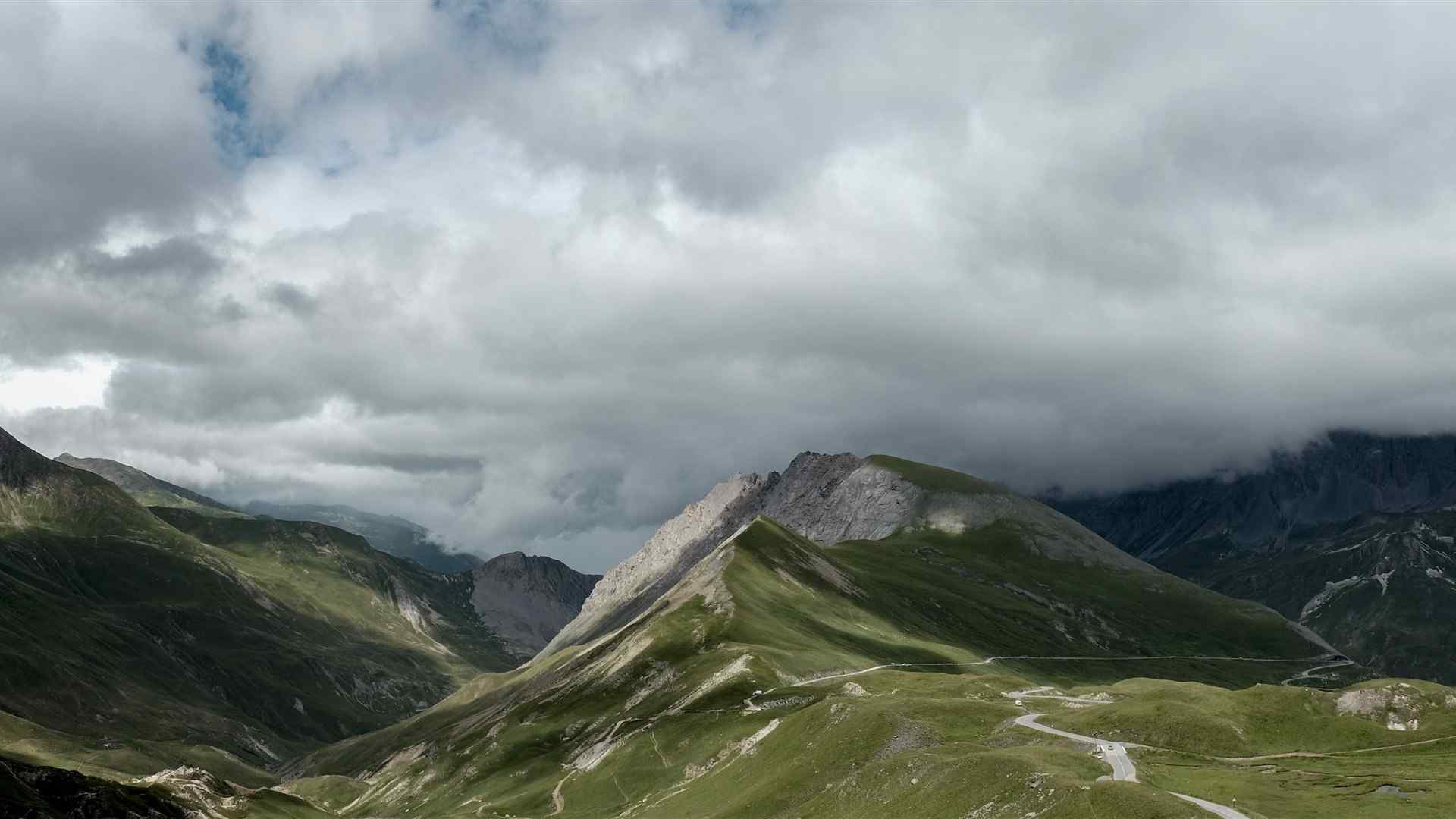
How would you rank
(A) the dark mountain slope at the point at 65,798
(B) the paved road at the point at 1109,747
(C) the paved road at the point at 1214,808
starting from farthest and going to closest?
(B) the paved road at the point at 1109,747 → (A) the dark mountain slope at the point at 65,798 → (C) the paved road at the point at 1214,808

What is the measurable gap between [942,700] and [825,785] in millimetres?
28761

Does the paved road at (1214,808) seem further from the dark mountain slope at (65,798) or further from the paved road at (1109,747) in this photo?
the dark mountain slope at (65,798)

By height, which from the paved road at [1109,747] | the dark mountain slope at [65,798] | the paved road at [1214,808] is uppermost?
the dark mountain slope at [65,798]

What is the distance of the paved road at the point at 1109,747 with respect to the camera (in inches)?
4555

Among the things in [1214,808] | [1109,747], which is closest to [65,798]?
[1214,808]

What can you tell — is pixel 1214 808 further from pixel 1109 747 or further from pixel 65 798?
pixel 65 798

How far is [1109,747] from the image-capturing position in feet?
437

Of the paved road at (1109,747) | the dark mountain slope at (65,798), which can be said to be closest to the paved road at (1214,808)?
the paved road at (1109,747)

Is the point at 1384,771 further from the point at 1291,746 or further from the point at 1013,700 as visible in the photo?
the point at 1013,700

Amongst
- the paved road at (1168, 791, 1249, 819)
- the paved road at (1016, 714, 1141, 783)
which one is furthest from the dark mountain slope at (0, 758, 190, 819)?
the paved road at (1168, 791, 1249, 819)

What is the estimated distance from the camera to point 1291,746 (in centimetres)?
13850

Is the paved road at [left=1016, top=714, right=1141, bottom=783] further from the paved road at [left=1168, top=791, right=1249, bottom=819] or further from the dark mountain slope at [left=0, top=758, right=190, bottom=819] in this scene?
the dark mountain slope at [left=0, top=758, right=190, bottom=819]

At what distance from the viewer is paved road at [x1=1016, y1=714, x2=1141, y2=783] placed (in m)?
116

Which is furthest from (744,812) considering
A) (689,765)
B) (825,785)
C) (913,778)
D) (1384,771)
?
(1384,771)
